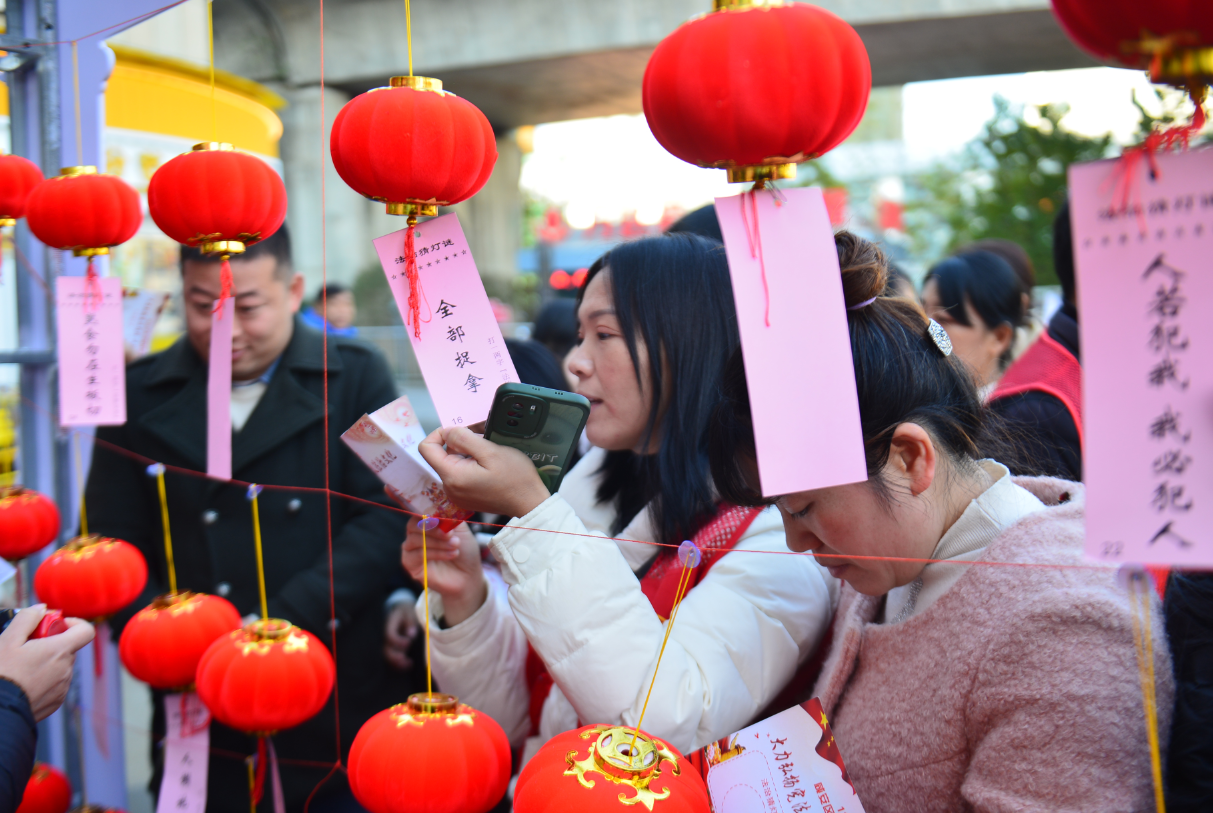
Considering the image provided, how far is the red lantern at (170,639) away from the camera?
4.67ft

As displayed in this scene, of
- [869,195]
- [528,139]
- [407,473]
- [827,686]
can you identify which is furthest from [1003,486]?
[869,195]

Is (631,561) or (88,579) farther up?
(631,561)

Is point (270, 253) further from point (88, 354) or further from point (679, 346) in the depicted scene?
point (679, 346)

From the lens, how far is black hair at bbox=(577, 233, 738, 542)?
128 cm

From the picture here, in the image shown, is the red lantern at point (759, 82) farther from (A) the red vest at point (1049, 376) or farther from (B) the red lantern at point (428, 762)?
(A) the red vest at point (1049, 376)

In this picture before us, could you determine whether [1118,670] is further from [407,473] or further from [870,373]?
[407,473]

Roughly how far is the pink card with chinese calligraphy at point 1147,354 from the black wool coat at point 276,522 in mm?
1491

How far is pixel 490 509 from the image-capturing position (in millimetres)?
1064

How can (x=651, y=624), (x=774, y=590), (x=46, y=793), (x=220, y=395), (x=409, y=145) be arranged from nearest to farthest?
(x=409, y=145), (x=651, y=624), (x=774, y=590), (x=220, y=395), (x=46, y=793)

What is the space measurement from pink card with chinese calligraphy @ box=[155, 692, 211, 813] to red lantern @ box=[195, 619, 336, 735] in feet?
1.11

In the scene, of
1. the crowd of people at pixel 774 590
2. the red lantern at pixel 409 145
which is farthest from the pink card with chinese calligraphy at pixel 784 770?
the red lantern at pixel 409 145

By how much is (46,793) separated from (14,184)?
115 centimetres

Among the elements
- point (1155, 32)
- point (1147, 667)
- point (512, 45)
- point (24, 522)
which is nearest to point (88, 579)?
point (24, 522)

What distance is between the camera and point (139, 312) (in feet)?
6.20
